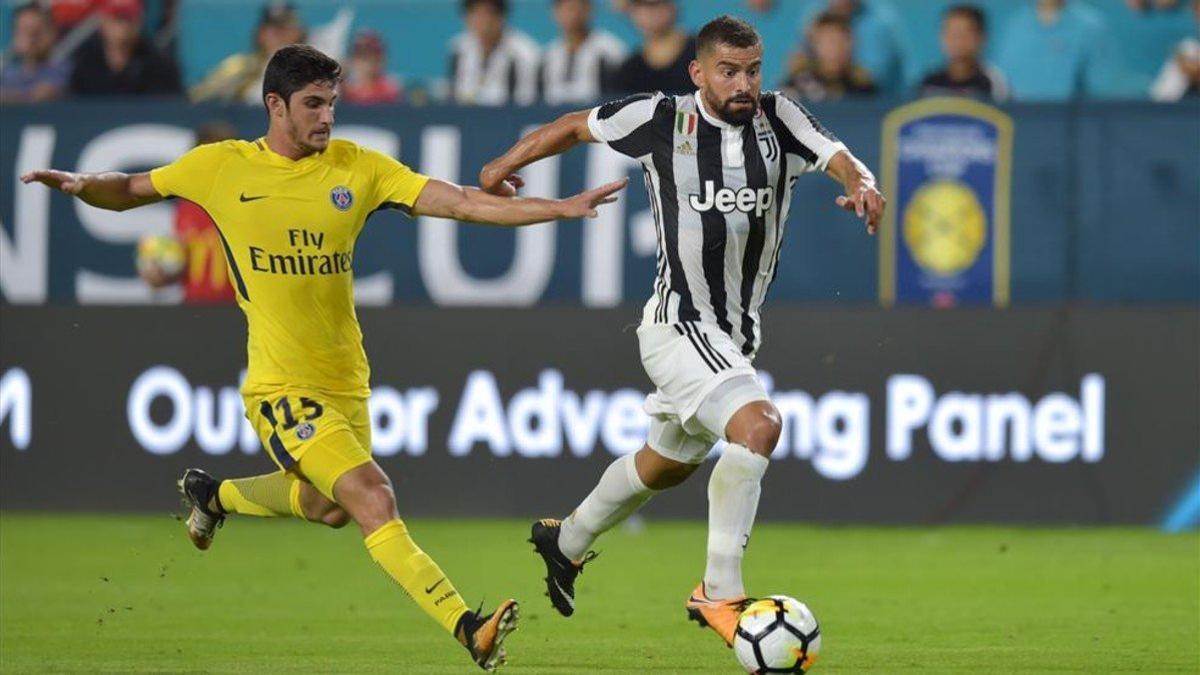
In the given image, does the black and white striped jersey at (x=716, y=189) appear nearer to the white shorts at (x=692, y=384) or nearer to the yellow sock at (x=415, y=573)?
the white shorts at (x=692, y=384)

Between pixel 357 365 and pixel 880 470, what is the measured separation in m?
5.82

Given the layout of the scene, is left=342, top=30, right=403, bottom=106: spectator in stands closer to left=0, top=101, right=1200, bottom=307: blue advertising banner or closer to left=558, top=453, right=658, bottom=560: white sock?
left=0, top=101, right=1200, bottom=307: blue advertising banner

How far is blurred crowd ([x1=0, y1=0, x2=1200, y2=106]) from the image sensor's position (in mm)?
15539

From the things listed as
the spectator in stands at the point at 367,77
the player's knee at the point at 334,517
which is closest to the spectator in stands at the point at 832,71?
the spectator in stands at the point at 367,77

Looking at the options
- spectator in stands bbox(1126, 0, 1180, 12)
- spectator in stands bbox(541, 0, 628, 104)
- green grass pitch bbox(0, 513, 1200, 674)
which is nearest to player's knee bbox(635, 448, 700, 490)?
green grass pitch bbox(0, 513, 1200, 674)

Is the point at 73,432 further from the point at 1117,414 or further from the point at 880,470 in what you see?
the point at 1117,414

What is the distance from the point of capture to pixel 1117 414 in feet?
45.4

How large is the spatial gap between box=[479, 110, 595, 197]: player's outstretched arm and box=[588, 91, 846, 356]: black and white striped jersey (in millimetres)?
66

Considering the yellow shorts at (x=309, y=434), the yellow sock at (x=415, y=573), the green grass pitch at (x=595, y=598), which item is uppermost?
the yellow shorts at (x=309, y=434)

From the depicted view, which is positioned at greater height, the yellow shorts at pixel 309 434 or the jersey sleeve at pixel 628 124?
the jersey sleeve at pixel 628 124

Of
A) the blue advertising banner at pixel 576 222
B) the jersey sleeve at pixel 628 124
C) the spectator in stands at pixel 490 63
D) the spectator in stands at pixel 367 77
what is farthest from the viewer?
the spectator in stands at pixel 367 77

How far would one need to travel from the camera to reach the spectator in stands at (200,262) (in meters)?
15.0

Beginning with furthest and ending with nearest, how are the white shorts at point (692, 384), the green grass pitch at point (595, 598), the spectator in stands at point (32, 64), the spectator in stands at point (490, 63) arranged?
1. the spectator in stands at point (32, 64)
2. the spectator in stands at point (490, 63)
3. the green grass pitch at point (595, 598)
4. the white shorts at point (692, 384)

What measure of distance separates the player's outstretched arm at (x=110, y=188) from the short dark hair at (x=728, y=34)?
220 cm
